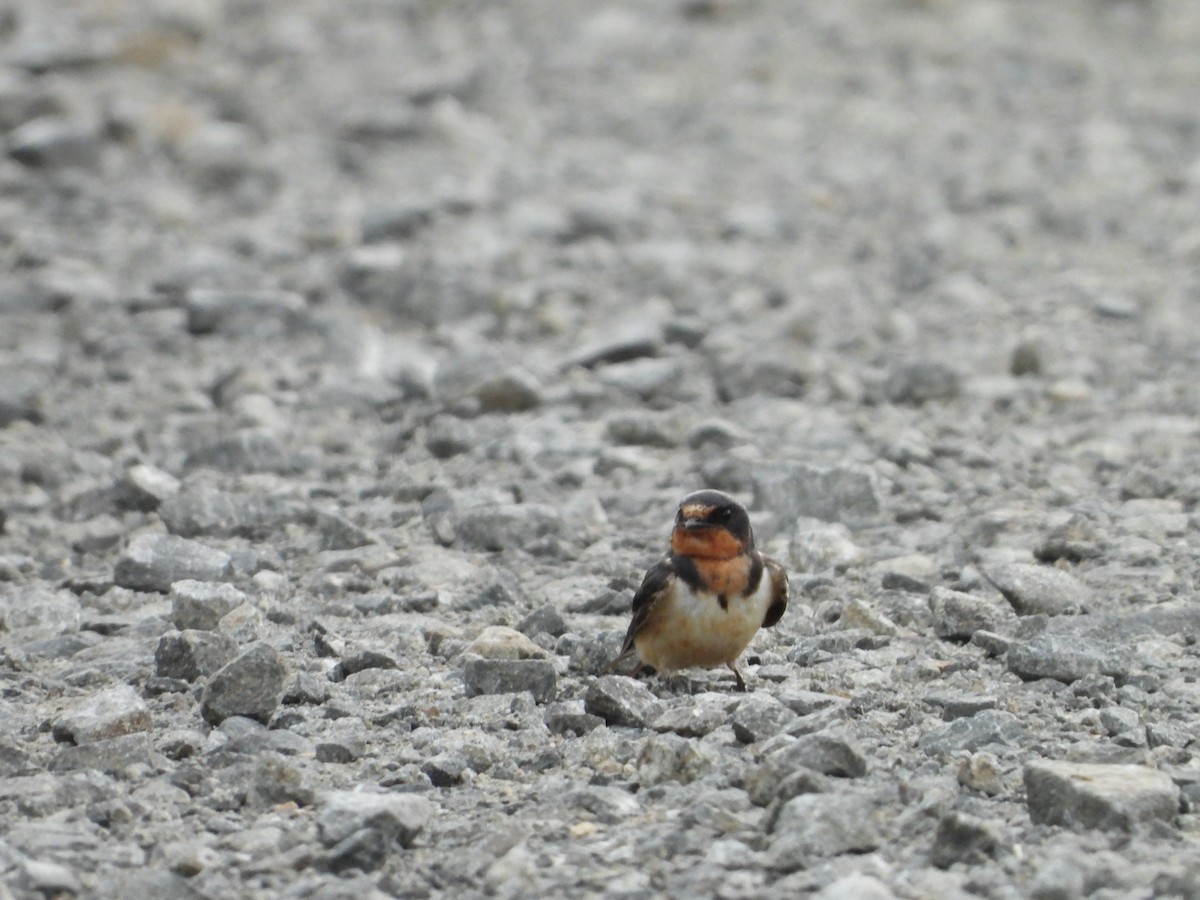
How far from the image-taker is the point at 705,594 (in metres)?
5.67

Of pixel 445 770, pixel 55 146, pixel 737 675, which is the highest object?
pixel 55 146

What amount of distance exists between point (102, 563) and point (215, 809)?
2.56 meters

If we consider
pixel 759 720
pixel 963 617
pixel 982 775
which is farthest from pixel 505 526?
pixel 982 775

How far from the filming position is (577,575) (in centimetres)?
682

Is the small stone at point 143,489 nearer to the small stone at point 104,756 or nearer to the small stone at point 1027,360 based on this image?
the small stone at point 104,756

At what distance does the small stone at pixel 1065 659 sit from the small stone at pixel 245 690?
2231 millimetres

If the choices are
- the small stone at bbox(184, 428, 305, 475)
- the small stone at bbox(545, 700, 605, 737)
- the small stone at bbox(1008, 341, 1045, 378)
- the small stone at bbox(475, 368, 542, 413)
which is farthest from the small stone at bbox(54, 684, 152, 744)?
the small stone at bbox(1008, 341, 1045, 378)

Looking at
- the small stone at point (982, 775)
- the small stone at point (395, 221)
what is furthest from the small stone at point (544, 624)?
the small stone at point (395, 221)

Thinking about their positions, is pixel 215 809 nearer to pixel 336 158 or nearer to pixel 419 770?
pixel 419 770

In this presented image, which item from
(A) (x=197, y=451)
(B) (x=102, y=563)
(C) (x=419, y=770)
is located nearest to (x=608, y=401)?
(A) (x=197, y=451)

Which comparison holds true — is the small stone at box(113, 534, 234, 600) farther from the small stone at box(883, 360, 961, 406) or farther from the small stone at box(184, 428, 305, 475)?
the small stone at box(883, 360, 961, 406)

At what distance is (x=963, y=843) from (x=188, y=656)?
8.05ft

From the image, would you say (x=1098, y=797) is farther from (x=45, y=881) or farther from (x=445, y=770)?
(x=45, y=881)

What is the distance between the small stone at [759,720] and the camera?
5.03 meters
